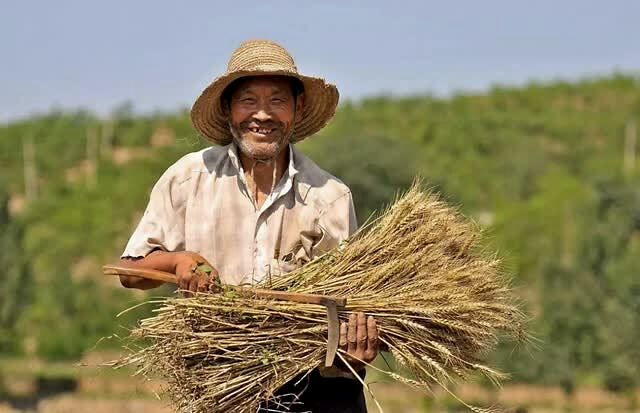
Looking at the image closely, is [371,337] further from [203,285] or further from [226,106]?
[226,106]

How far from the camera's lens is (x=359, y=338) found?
3949 millimetres

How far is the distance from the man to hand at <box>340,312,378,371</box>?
254 millimetres

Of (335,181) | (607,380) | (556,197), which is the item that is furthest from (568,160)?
(335,181)

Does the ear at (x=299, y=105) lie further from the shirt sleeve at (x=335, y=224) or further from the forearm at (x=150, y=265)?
the forearm at (x=150, y=265)

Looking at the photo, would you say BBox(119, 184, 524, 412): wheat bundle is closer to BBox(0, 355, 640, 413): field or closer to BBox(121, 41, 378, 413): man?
BBox(121, 41, 378, 413): man

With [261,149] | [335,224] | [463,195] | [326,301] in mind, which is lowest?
[463,195]

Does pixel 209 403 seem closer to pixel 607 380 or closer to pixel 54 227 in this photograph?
pixel 607 380

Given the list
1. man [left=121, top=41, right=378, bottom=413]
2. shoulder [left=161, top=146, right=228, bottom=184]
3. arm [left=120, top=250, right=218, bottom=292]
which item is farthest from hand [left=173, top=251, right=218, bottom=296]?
shoulder [left=161, top=146, right=228, bottom=184]

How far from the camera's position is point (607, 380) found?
2575 cm

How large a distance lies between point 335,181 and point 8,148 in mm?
57826

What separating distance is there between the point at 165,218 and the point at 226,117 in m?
0.43

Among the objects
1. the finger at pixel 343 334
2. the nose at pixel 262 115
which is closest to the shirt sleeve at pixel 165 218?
the nose at pixel 262 115

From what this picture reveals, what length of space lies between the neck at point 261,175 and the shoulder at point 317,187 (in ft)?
0.27

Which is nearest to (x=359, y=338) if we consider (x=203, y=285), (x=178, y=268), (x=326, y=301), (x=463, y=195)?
(x=326, y=301)
